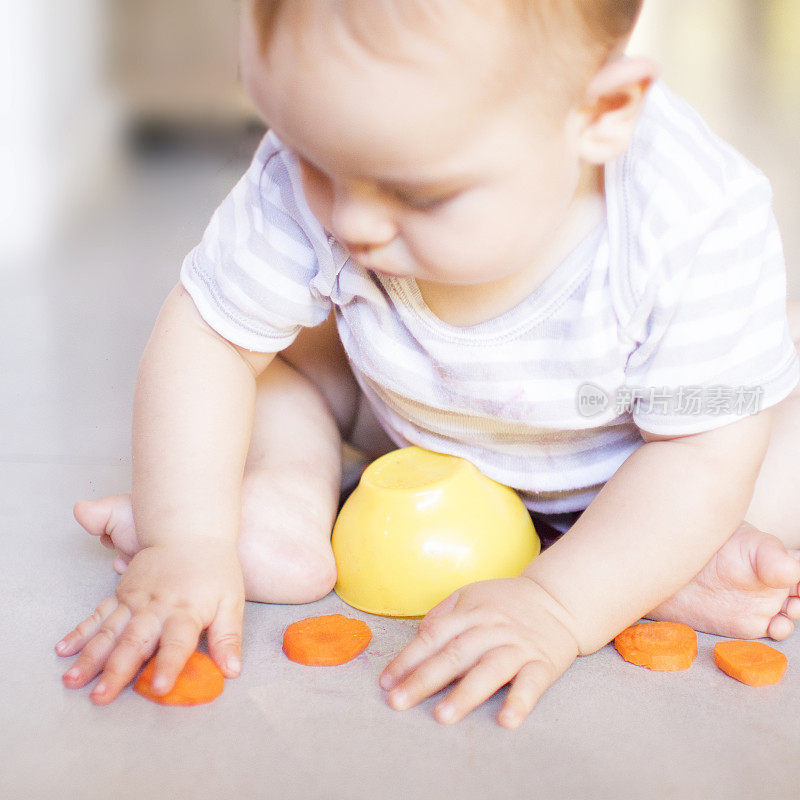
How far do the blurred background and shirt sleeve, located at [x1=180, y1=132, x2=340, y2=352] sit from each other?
0.25ft

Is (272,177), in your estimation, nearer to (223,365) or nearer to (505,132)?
(223,365)

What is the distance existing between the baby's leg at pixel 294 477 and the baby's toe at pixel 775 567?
0.31 meters

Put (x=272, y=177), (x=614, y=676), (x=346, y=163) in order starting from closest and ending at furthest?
(x=346, y=163)
(x=614, y=676)
(x=272, y=177)

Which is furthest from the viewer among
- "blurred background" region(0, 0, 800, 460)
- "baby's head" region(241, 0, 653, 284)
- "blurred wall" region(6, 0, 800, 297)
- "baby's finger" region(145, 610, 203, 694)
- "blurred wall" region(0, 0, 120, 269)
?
"blurred wall" region(6, 0, 800, 297)

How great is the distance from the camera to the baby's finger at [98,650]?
0.68m

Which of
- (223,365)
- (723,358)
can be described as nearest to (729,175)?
(723,358)

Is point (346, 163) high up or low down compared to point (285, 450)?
up

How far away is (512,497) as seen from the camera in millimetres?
854

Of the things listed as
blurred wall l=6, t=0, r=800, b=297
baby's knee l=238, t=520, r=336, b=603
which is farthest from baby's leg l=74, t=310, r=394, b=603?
blurred wall l=6, t=0, r=800, b=297

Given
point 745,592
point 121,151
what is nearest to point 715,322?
point 745,592

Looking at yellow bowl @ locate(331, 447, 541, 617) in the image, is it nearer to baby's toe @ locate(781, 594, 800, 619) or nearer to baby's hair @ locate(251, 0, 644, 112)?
baby's toe @ locate(781, 594, 800, 619)

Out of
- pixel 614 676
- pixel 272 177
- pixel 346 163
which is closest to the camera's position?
pixel 346 163

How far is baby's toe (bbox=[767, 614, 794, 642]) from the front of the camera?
74 cm

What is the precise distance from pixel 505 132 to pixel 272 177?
28 cm
